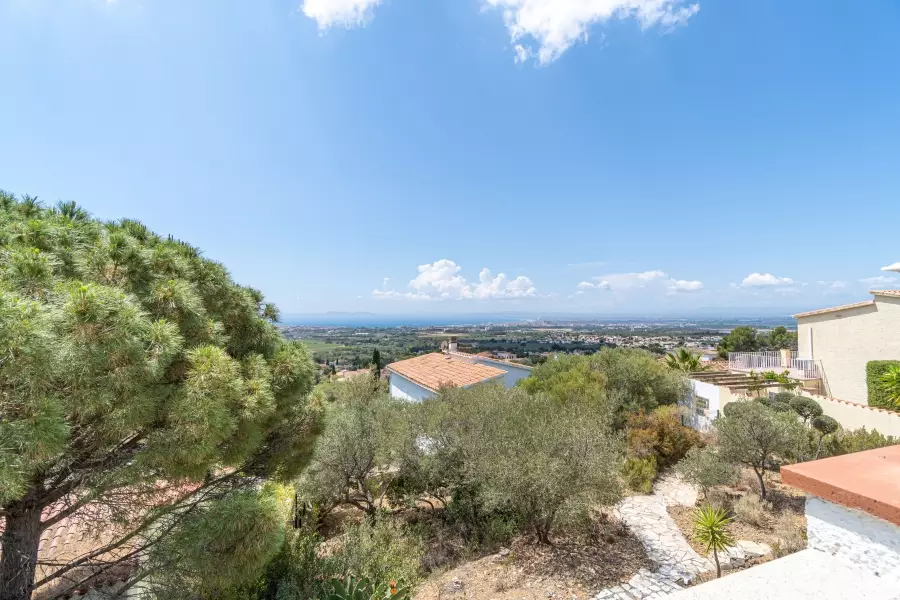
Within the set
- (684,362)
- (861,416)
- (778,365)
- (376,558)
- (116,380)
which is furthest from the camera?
(684,362)

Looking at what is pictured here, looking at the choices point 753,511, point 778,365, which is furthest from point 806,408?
point 778,365

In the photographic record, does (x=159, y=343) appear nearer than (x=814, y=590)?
Result: No

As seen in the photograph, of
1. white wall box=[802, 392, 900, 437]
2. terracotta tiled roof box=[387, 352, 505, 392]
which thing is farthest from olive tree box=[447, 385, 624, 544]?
white wall box=[802, 392, 900, 437]

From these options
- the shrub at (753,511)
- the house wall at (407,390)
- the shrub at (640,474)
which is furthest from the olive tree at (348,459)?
the shrub at (753,511)

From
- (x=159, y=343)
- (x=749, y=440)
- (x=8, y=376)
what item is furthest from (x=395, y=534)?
(x=749, y=440)

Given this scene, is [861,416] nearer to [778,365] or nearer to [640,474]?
[778,365]

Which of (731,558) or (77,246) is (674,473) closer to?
(731,558)
